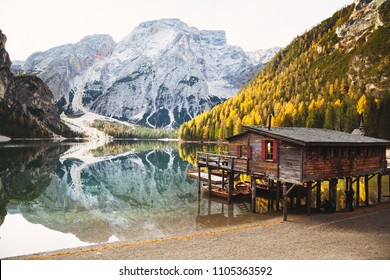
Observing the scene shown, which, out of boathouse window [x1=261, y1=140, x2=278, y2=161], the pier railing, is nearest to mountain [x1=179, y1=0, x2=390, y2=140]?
the pier railing

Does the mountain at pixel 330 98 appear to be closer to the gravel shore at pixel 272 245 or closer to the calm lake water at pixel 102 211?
the calm lake water at pixel 102 211

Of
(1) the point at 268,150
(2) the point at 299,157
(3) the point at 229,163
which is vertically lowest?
(3) the point at 229,163

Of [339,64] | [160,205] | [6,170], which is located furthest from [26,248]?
[339,64]

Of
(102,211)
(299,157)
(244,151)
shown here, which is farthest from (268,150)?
(102,211)

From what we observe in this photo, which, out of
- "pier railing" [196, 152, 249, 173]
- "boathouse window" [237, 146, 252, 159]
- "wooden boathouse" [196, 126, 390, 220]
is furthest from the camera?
"pier railing" [196, 152, 249, 173]

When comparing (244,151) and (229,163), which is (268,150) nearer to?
(244,151)

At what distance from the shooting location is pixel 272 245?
19062 millimetres

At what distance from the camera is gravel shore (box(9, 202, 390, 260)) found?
17359 mm

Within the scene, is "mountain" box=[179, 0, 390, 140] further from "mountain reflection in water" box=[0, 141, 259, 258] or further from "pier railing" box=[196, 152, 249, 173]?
"pier railing" box=[196, 152, 249, 173]

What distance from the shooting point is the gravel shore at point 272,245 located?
1736 centimetres

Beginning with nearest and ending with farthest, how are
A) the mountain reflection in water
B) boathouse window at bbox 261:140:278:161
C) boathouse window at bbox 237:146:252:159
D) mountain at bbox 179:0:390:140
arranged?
1. the mountain reflection in water
2. boathouse window at bbox 261:140:278:161
3. boathouse window at bbox 237:146:252:159
4. mountain at bbox 179:0:390:140

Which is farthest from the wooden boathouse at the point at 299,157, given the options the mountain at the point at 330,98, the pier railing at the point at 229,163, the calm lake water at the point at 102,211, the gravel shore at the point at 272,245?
the mountain at the point at 330,98

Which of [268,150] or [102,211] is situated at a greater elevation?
[268,150]

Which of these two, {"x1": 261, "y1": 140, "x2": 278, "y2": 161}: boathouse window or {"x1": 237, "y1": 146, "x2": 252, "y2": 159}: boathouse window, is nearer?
{"x1": 261, "y1": 140, "x2": 278, "y2": 161}: boathouse window
